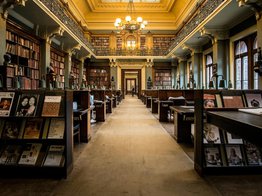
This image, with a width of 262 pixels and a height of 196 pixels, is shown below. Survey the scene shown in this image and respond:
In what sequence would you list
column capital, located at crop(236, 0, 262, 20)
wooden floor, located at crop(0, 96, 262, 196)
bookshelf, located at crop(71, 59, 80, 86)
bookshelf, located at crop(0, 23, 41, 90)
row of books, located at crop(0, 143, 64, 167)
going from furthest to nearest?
bookshelf, located at crop(71, 59, 80, 86) → bookshelf, located at crop(0, 23, 41, 90) → column capital, located at crop(236, 0, 262, 20) → row of books, located at crop(0, 143, 64, 167) → wooden floor, located at crop(0, 96, 262, 196)

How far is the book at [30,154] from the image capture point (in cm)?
290

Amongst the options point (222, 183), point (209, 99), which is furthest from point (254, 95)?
point (222, 183)

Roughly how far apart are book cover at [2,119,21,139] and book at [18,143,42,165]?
193mm

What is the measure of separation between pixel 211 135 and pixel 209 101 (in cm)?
48

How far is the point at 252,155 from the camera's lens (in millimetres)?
3027

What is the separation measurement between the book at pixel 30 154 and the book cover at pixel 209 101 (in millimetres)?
2001

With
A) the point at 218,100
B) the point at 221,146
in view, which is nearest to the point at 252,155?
the point at 221,146

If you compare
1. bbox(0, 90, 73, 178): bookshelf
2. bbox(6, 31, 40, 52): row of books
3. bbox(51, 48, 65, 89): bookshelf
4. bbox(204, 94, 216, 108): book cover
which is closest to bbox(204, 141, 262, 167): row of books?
bbox(204, 94, 216, 108): book cover

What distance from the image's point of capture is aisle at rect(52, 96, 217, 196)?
2477 millimetres

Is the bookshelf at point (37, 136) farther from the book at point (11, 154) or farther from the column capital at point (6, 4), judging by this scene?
the column capital at point (6, 4)

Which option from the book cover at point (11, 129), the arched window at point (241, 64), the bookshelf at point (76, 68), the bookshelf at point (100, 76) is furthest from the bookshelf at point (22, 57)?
the bookshelf at point (100, 76)

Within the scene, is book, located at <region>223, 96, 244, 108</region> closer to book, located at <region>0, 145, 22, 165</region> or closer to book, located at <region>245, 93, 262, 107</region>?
book, located at <region>245, 93, 262, 107</region>

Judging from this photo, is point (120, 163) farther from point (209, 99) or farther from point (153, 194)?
point (209, 99)

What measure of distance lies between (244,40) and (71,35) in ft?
23.1
